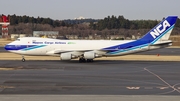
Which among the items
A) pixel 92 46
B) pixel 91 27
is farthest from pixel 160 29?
pixel 91 27

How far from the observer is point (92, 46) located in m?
43.6

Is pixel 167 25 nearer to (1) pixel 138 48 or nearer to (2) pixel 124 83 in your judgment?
(1) pixel 138 48

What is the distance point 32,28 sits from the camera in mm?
173000

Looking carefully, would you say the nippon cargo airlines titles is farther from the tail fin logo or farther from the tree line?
the tree line

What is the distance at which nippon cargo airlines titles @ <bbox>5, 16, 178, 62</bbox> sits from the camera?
4291cm

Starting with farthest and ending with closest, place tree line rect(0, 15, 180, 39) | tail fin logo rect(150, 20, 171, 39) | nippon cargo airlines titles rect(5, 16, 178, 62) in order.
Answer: tree line rect(0, 15, 180, 39) < tail fin logo rect(150, 20, 171, 39) < nippon cargo airlines titles rect(5, 16, 178, 62)

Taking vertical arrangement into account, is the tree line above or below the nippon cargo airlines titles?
above

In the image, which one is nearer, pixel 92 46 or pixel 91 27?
pixel 92 46

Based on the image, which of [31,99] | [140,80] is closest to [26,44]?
[140,80]

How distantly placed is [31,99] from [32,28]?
520ft

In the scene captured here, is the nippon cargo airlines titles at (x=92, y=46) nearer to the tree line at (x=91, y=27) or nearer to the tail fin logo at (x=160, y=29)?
the tail fin logo at (x=160, y=29)

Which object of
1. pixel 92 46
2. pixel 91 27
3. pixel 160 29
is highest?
pixel 91 27

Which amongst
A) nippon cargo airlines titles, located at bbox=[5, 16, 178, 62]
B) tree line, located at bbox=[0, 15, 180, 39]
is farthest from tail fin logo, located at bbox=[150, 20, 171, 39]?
tree line, located at bbox=[0, 15, 180, 39]

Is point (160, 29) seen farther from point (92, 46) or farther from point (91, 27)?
point (91, 27)
